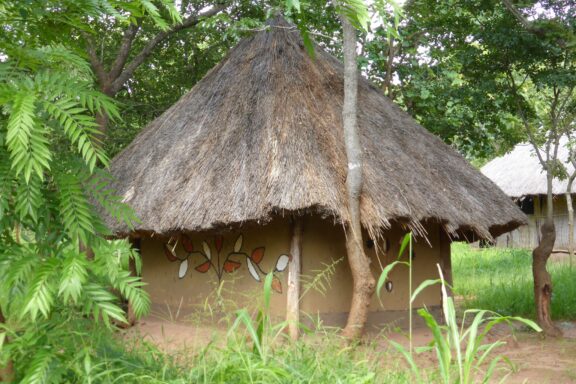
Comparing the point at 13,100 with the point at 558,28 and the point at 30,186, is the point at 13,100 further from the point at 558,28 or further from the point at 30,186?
the point at 558,28

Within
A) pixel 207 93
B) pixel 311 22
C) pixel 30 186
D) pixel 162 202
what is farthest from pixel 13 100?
pixel 311 22

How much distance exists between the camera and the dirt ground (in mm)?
4875

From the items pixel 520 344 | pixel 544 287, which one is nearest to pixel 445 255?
pixel 544 287

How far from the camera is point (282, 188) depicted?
564 centimetres

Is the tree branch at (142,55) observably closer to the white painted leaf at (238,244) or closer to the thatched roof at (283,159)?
the thatched roof at (283,159)

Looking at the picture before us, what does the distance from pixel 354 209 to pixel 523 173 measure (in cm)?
1236

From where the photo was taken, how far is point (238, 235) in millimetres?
6664

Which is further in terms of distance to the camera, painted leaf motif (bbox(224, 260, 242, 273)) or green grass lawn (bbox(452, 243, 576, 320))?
green grass lawn (bbox(452, 243, 576, 320))

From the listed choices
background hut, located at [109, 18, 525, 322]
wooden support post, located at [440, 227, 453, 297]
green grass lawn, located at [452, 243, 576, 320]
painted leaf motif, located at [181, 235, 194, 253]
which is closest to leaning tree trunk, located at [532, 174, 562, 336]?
background hut, located at [109, 18, 525, 322]

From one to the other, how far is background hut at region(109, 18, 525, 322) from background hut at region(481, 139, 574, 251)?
329 inches

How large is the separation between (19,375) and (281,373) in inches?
39.6

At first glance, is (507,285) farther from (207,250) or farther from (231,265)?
(207,250)

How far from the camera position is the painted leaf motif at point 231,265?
6645 millimetres

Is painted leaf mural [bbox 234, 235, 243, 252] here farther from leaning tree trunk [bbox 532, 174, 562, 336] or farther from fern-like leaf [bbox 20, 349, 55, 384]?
fern-like leaf [bbox 20, 349, 55, 384]
